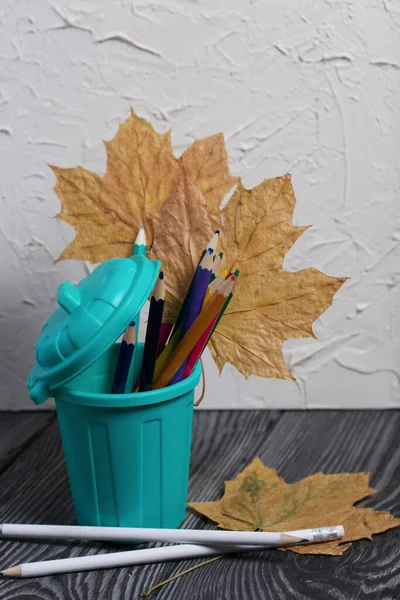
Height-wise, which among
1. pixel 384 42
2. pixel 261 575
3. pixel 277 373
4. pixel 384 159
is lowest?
pixel 261 575

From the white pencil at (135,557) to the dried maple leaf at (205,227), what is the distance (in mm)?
113

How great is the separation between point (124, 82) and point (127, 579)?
0.45m

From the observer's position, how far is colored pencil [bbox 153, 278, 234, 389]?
45cm

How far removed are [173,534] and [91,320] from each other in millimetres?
162

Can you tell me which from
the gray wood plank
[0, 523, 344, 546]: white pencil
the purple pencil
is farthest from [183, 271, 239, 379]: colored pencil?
the gray wood plank

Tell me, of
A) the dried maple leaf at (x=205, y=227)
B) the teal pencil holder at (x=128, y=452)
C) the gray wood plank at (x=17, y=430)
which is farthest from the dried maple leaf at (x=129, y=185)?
the gray wood plank at (x=17, y=430)

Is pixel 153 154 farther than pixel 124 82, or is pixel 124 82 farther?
pixel 124 82

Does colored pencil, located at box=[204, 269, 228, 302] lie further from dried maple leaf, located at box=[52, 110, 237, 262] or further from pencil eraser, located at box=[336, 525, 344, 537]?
pencil eraser, located at box=[336, 525, 344, 537]

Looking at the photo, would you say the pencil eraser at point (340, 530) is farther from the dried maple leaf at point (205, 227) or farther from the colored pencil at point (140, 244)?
the colored pencil at point (140, 244)

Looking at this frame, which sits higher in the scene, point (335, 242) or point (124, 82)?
point (124, 82)

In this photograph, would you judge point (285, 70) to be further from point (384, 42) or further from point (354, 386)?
point (354, 386)

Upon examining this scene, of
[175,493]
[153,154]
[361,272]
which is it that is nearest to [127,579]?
[175,493]

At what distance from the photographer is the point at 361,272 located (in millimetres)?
715

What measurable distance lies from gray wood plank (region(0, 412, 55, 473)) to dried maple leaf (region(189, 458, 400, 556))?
0.19m
